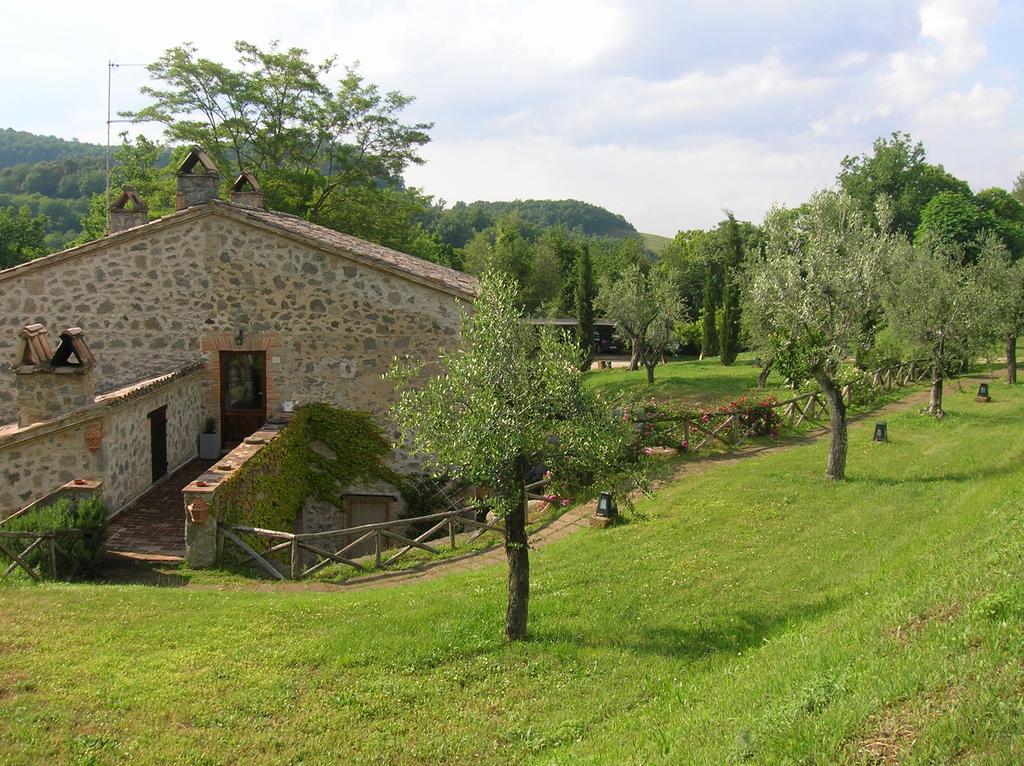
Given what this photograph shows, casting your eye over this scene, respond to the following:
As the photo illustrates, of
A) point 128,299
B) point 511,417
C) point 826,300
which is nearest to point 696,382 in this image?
point 826,300

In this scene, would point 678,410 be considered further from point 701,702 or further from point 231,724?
point 231,724

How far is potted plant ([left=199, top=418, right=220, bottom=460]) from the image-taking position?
17656mm

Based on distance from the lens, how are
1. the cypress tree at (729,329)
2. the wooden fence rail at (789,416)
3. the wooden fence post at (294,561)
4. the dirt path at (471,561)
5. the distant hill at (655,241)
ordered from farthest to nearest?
1. the distant hill at (655,241)
2. the cypress tree at (729,329)
3. the wooden fence rail at (789,416)
4. the wooden fence post at (294,561)
5. the dirt path at (471,561)

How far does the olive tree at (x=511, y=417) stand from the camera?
8504 millimetres

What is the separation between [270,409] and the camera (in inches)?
675

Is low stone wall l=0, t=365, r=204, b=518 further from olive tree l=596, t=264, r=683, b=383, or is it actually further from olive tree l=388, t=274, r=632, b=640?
olive tree l=596, t=264, r=683, b=383

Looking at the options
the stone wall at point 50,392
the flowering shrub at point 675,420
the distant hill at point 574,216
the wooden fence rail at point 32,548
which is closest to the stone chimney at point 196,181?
the stone wall at point 50,392

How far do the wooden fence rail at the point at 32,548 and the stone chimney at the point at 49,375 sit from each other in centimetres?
248

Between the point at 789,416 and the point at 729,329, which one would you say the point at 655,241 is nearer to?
the point at 729,329

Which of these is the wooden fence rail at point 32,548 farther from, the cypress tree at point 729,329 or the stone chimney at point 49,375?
the cypress tree at point 729,329

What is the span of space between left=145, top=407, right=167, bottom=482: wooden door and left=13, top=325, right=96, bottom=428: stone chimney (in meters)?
2.20

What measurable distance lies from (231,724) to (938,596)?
6445 mm

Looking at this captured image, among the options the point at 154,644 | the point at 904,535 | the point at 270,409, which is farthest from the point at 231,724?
the point at 270,409

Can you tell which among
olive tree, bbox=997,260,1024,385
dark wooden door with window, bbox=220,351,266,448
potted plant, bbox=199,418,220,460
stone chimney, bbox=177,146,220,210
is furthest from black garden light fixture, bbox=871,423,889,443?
stone chimney, bbox=177,146,220,210
